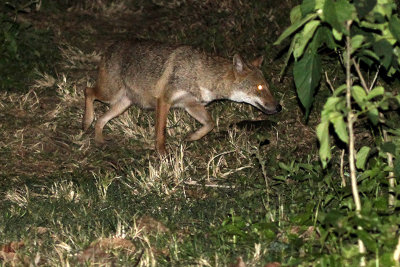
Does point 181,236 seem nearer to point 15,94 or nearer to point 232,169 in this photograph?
point 232,169

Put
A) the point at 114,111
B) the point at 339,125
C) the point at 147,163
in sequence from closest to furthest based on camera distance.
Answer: the point at 339,125 < the point at 147,163 < the point at 114,111

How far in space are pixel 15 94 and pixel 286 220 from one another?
5.85 metres

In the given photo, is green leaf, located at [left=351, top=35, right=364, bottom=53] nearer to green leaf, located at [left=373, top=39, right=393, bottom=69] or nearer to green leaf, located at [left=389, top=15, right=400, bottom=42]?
green leaf, located at [left=373, top=39, right=393, bottom=69]

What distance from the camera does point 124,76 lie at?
33.2 ft

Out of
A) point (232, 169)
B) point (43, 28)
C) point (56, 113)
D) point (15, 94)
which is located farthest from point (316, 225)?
point (43, 28)

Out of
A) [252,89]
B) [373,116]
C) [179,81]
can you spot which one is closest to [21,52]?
[179,81]

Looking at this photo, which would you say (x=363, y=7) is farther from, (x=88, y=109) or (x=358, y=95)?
(x=88, y=109)

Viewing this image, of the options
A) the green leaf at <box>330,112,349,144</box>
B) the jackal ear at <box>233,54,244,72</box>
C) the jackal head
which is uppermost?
the green leaf at <box>330,112,349,144</box>

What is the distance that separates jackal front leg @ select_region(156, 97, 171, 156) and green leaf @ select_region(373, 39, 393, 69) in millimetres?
4670

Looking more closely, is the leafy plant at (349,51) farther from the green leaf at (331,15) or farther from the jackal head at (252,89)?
the jackal head at (252,89)

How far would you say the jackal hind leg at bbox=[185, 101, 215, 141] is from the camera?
9875mm

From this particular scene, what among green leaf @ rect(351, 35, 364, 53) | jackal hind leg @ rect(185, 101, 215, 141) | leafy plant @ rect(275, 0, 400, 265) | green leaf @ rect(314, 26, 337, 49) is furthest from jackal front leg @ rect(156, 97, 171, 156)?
green leaf @ rect(351, 35, 364, 53)

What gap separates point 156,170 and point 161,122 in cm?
146

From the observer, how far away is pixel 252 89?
9.93m
